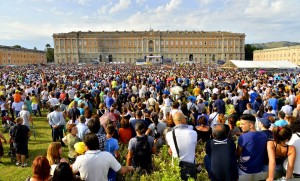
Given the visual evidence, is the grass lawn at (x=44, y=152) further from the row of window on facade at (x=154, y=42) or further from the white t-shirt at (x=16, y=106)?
the row of window on facade at (x=154, y=42)

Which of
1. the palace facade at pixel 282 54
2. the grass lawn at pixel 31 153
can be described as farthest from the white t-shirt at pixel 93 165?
the palace facade at pixel 282 54

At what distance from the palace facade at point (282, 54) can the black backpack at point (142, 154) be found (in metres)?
76.9

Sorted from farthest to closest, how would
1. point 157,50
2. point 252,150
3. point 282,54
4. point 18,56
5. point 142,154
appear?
1. point 157,50
2. point 18,56
3. point 282,54
4. point 142,154
5. point 252,150

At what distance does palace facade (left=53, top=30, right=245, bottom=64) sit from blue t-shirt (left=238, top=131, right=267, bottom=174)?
349ft

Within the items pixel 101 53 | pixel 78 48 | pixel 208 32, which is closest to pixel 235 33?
pixel 208 32

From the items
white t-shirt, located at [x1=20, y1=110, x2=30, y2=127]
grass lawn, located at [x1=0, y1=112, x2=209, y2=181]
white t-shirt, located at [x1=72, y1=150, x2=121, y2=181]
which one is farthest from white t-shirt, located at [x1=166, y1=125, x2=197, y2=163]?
white t-shirt, located at [x1=20, y1=110, x2=30, y2=127]

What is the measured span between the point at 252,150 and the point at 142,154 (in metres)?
1.74

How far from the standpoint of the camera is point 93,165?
3.32 m

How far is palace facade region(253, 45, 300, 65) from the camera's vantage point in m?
70.8

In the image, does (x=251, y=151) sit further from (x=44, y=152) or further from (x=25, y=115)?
(x=25, y=115)

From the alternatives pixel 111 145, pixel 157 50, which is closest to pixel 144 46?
pixel 157 50

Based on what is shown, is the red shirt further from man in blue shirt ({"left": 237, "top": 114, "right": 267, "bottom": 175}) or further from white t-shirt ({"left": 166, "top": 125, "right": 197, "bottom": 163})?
man in blue shirt ({"left": 237, "top": 114, "right": 267, "bottom": 175})

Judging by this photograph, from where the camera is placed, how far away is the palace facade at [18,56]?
8050cm

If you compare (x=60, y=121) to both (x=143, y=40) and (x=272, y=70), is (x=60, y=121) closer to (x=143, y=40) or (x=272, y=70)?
(x=272, y=70)
